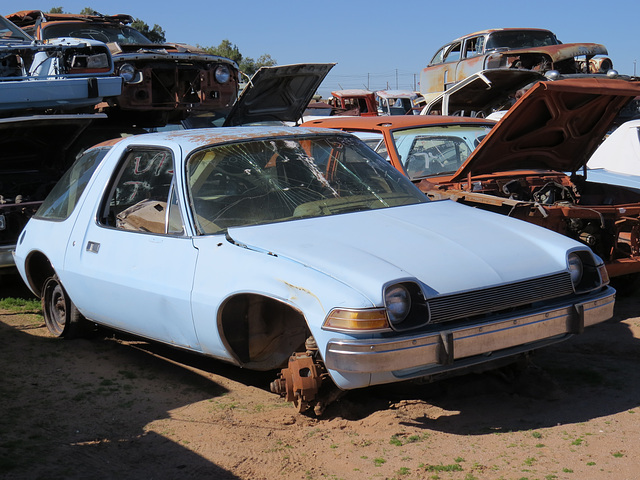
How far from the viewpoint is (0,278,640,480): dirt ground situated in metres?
3.53

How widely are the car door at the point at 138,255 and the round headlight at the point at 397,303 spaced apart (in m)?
1.23

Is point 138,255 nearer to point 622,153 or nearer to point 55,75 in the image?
point 55,75

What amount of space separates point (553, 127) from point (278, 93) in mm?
3770

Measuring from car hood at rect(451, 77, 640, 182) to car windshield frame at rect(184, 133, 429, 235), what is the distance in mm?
1713

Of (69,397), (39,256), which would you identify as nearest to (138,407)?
(69,397)

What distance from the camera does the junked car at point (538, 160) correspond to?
6223 millimetres

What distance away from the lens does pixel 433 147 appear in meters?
7.46

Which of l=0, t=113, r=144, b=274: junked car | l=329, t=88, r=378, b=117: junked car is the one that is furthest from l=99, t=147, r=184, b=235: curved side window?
l=329, t=88, r=378, b=117: junked car

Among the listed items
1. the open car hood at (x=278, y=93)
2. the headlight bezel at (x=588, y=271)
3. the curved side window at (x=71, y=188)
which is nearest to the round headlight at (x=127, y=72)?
the open car hood at (x=278, y=93)

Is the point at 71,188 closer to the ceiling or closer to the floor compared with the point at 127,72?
closer to the floor

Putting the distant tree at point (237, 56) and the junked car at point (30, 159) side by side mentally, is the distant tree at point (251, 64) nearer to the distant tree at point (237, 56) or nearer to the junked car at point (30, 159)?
the distant tree at point (237, 56)

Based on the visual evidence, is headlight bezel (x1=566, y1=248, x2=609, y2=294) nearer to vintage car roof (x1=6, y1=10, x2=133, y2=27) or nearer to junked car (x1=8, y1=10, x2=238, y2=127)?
junked car (x1=8, y1=10, x2=238, y2=127)

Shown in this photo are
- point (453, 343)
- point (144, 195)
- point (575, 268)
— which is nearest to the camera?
point (453, 343)

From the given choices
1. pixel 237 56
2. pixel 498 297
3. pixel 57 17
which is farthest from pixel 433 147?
pixel 237 56
